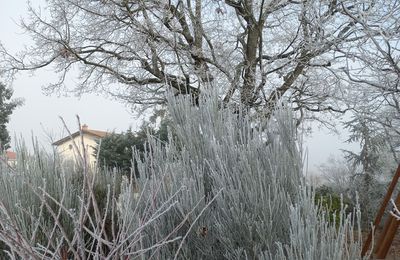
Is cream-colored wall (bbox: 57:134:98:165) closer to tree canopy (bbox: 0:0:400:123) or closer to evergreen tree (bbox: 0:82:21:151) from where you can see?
tree canopy (bbox: 0:0:400:123)

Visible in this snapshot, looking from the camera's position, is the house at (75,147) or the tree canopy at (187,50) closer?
the house at (75,147)

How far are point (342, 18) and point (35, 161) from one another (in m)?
8.22

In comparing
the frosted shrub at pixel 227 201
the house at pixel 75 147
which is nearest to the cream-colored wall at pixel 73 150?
the house at pixel 75 147

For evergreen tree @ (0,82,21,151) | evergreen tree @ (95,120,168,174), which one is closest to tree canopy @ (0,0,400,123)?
evergreen tree @ (95,120,168,174)

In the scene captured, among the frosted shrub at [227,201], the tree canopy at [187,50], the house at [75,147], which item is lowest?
the frosted shrub at [227,201]

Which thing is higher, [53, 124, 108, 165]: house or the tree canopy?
the tree canopy

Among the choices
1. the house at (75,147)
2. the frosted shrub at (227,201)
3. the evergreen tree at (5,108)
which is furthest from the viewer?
the evergreen tree at (5,108)

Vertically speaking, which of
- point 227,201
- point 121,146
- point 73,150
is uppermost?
point 73,150

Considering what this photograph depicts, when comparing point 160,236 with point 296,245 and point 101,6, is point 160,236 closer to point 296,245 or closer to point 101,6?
point 296,245

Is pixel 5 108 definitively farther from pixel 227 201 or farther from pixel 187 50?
pixel 227 201

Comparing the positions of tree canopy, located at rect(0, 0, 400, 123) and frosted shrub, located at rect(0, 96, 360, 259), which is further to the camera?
tree canopy, located at rect(0, 0, 400, 123)

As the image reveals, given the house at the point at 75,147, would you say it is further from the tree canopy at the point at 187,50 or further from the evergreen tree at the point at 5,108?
the evergreen tree at the point at 5,108

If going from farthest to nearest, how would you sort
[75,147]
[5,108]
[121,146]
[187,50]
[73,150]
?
1. [5,108]
2. [121,146]
3. [187,50]
4. [73,150]
5. [75,147]

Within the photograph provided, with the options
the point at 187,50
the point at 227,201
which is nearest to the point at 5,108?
the point at 187,50
